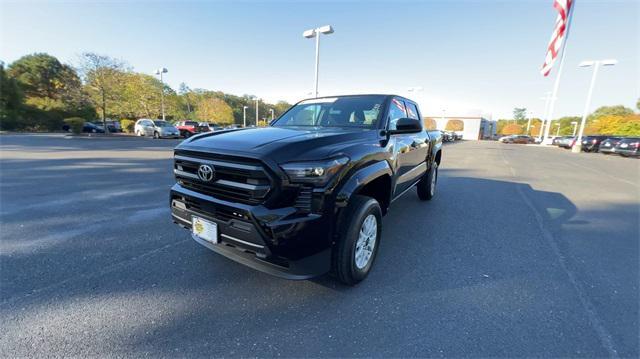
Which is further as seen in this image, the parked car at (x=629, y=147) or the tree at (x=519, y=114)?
the tree at (x=519, y=114)

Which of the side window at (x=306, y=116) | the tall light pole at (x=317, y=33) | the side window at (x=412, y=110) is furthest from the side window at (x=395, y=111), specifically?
the tall light pole at (x=317, y=33)

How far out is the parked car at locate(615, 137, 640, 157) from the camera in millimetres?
20859

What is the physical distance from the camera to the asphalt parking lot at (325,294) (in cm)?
196

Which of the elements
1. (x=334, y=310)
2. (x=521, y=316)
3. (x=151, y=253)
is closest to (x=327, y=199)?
(x=334, y=310)

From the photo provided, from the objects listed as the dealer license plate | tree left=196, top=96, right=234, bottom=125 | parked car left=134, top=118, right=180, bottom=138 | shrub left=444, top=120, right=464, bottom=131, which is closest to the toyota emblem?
the dealer license plate

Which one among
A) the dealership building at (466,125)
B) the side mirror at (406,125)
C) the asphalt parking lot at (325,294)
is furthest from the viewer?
the dealership building at (466,125)

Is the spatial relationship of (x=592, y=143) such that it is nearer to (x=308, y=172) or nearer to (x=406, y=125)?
(x=406, y=125)

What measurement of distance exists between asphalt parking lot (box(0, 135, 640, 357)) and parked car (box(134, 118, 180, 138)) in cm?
2119

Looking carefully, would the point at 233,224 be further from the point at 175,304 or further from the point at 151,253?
the point at 151,253

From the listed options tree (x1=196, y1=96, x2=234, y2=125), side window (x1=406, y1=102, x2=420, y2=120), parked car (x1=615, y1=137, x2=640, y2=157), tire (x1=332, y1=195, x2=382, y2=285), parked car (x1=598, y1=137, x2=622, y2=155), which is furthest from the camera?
tree (x1=196, y1=96, x2=234, y2=125)

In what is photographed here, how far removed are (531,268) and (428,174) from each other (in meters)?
2.66

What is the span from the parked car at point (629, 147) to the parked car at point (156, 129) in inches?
1424

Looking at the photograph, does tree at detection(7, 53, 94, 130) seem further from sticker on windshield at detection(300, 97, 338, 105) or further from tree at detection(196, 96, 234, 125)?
sticker on windshield at detection(300, 97, 338, 105)

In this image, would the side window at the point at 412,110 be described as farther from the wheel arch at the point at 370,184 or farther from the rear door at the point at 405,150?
the wheel arch at the point at 370,184
